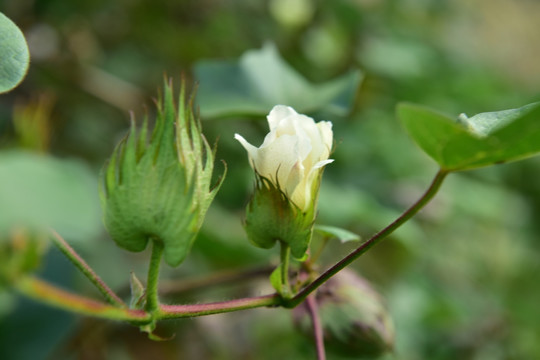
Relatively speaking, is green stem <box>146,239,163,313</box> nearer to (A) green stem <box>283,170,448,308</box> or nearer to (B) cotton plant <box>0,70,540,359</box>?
A: (B) cotton plant <box>0,70,540,359</box>

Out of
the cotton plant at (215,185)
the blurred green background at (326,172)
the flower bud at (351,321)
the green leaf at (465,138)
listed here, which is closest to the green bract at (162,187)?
the cotton plant at (215,185)

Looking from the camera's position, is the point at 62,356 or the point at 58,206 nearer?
the point at 58,206

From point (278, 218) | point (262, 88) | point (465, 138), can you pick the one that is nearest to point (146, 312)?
point (278, 218)

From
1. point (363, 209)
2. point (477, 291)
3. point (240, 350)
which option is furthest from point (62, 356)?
point (477, 291)

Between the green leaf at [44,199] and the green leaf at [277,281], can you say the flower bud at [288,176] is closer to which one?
the green leaf at [277,281]

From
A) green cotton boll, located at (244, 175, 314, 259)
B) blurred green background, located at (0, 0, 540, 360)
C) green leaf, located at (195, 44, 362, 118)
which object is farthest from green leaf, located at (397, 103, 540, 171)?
blurred green background, located at (0, 0, 540, 360)

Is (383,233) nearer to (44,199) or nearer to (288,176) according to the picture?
(288,176)

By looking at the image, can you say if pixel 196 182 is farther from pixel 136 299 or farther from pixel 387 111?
pixel 387 111
